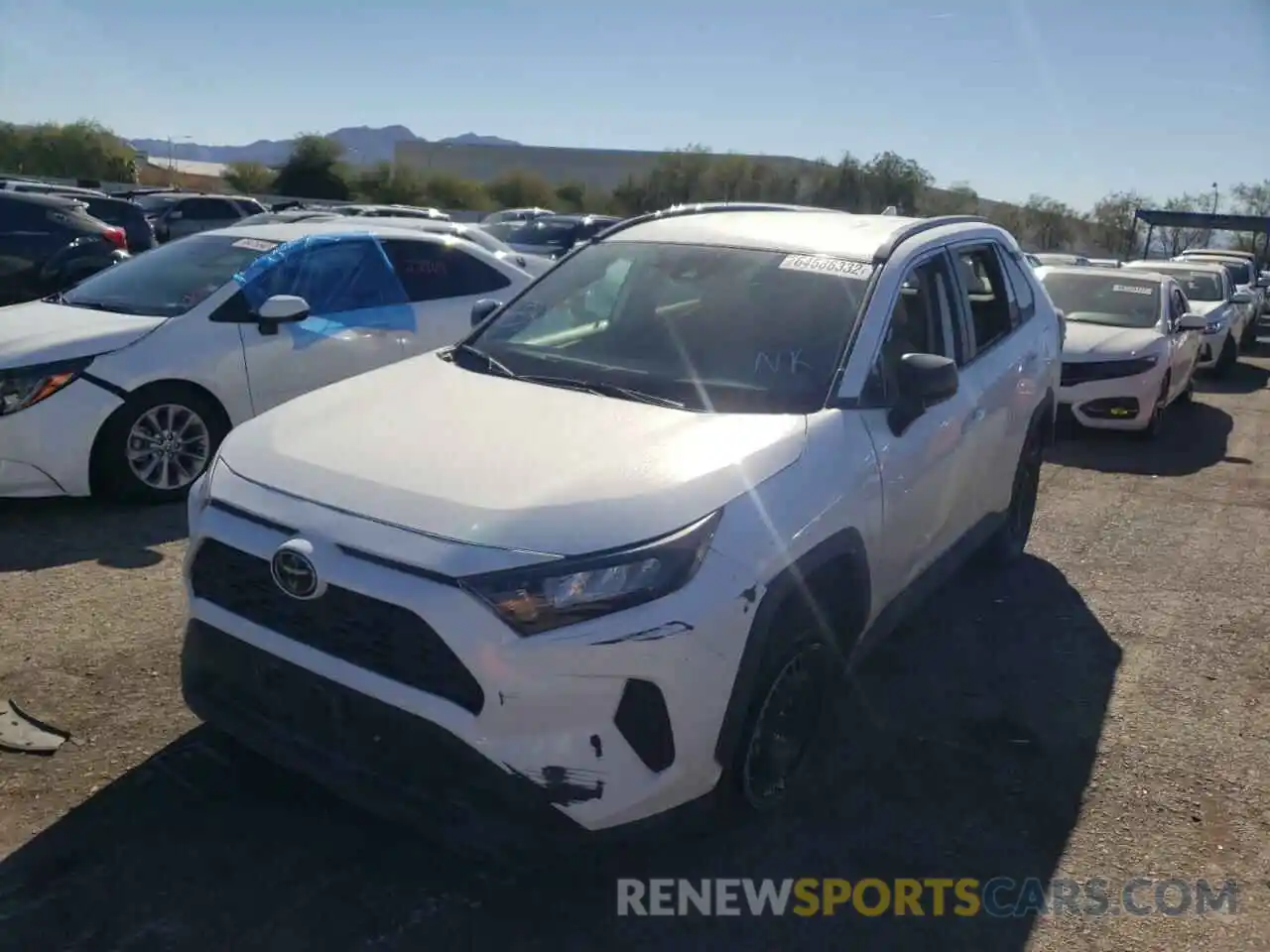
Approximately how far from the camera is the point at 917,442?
3.85m

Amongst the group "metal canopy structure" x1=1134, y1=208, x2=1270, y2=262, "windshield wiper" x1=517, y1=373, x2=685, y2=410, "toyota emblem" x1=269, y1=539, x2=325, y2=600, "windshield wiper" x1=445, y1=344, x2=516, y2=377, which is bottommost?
"toyota emblem" x1=269, y1=539, x2=325, y2=600

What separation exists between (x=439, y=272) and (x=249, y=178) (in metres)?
63.6

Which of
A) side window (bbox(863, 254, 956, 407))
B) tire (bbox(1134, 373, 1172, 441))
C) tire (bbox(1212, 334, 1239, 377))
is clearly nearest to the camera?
side window (bbox(863, 254, 956, 407))

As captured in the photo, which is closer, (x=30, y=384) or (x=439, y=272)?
(x=30, y=384)

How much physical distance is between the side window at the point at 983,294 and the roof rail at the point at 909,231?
149 mm

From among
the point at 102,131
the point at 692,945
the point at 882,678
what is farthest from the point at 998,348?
the point at 102,131

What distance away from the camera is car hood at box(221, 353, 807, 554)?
2.73 m

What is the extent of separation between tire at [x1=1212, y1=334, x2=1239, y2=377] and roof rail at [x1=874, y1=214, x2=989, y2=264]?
1225 cm

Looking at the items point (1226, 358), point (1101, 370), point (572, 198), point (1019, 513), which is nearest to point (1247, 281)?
point (1226, 358)

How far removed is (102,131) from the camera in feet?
221

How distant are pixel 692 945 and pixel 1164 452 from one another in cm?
827

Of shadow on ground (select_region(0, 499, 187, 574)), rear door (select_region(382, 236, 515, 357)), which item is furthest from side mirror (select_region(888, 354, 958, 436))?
rear door (select_region(382, 236, 515, 357))

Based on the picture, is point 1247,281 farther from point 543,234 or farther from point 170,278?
point 170,278

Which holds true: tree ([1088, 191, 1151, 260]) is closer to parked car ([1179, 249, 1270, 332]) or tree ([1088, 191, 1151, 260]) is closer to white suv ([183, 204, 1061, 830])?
parked car ([1179, 249, 1270, 332])
